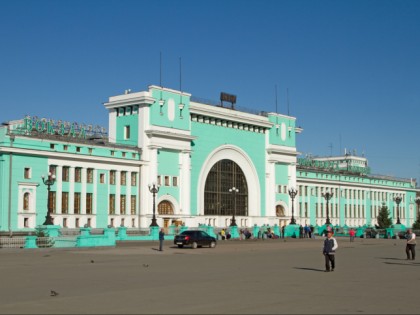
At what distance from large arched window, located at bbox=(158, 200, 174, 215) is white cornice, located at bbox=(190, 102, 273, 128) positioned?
1240cm

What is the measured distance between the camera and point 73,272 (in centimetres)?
2559

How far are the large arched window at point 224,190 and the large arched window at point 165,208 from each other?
283 inches

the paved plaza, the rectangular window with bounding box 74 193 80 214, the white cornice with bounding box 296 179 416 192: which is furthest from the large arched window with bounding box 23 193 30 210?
the white cornice with bounding box 296 179 416 192

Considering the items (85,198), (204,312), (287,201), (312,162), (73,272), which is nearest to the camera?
(204,312)

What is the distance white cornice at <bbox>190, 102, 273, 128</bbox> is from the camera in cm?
8462

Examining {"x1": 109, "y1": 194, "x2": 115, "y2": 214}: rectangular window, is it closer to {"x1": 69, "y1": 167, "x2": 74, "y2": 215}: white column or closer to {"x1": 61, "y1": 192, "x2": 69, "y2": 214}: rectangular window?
{"x1": 69, "y1": 167, "x2": 74, "y2": 215}: white column

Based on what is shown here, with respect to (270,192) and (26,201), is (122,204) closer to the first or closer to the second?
(26,201)

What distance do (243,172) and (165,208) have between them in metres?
17.2

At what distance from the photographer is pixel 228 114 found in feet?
291

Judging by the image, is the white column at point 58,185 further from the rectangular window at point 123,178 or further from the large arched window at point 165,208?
the large arched window at point 165,208

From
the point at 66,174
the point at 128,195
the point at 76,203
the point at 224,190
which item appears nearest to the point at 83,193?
the point at 76,203

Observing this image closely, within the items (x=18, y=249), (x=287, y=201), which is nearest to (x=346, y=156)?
(x=287, y=201)

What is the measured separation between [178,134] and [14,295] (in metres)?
62.7

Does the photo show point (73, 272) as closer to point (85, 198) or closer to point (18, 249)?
point (18, 249)
